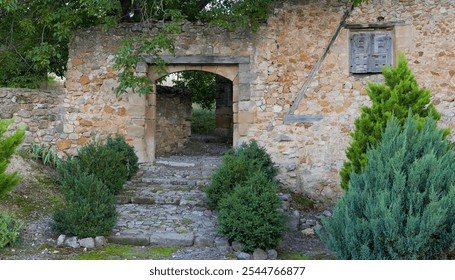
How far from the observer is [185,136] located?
505 inches

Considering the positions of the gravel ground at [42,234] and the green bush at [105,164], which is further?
the green bush at [105,164]

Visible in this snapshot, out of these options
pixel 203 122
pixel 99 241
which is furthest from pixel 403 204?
pixel 203 122

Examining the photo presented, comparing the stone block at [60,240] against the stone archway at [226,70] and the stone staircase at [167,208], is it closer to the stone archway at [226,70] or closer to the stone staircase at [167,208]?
the stone staircase at [167,208]

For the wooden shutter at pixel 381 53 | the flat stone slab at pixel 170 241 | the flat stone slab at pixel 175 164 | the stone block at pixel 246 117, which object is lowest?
the flat stone slab at pixel 170 241

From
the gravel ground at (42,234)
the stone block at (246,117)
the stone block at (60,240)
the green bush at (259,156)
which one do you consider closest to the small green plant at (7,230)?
the gravel ground at (42,234)

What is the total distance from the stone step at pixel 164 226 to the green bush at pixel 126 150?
104 cm

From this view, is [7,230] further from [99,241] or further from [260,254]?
[260,254]

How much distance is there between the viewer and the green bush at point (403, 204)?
14.7 feet

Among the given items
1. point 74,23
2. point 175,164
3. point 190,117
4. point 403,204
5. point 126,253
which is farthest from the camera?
point 190,117

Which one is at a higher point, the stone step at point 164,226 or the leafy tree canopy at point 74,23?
the leafy tree canopy at point 74,23

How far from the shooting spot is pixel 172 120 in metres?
12.4

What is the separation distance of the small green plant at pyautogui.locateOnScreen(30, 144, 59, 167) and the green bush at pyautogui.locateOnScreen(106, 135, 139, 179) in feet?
4.00

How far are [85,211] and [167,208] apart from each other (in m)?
1.69

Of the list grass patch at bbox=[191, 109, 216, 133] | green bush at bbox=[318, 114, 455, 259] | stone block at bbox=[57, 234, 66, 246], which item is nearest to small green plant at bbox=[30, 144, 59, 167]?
stone block at bbox=[57, 234, 66, 246]
